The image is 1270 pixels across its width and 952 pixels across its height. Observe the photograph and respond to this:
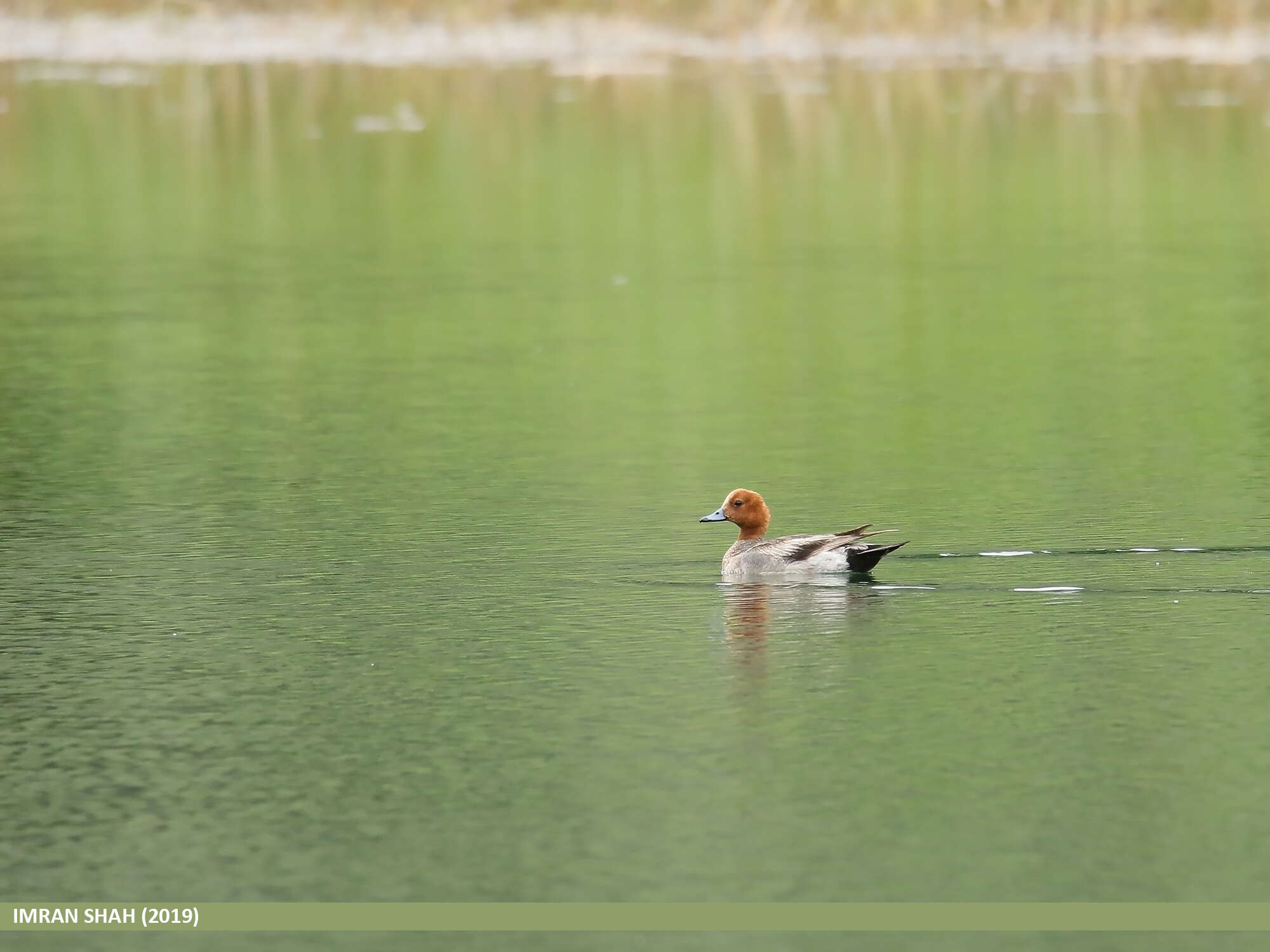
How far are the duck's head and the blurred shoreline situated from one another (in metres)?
29.4

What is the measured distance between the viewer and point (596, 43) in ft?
136

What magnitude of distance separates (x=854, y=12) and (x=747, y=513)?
101 ft

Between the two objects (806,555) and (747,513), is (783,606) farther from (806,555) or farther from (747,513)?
(747,513)

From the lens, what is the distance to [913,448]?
46.1ft

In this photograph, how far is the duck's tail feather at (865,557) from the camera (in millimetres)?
10395

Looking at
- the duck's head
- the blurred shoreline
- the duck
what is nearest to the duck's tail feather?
the duck

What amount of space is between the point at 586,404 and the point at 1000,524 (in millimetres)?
4647

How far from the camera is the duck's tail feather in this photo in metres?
10.4

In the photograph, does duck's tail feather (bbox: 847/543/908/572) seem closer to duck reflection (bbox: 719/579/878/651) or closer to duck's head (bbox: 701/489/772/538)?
duck reflection (bbox: 719/579/878/651)

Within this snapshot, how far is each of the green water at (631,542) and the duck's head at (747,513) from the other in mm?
251

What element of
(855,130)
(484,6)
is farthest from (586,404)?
(484,6)

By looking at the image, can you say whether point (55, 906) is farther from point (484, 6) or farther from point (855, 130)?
point (484, 6)

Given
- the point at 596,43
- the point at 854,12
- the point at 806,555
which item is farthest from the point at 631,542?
the point at 596,43

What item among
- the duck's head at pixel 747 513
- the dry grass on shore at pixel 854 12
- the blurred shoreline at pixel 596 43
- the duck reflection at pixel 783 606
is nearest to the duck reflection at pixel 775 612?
the duck reflection at pixel 783 606
